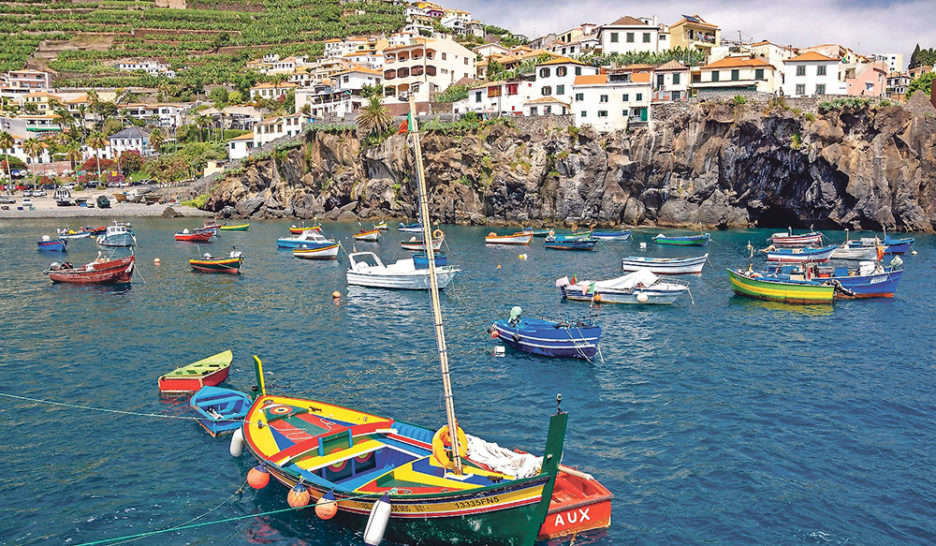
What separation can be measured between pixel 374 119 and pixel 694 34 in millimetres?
59279

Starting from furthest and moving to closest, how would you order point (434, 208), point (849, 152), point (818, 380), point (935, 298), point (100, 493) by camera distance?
point (434, 208), point (849, 152), point (935, 298), point (818, 380), point (100, 493)

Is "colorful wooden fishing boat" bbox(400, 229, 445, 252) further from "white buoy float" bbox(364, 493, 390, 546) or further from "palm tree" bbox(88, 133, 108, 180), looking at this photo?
"palm tree" bbox(88, 133, 108, 180)

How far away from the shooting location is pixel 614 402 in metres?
26.3

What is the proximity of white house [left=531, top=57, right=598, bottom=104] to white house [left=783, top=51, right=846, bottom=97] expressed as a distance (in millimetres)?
28250

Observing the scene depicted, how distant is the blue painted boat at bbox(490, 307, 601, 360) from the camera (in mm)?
31469

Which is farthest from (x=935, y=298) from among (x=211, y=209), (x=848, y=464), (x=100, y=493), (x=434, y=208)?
(x=211, y=209)

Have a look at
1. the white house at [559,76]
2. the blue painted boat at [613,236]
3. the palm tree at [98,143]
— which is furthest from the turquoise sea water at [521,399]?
the palm tree at [98,143]

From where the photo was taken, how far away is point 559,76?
315 feet

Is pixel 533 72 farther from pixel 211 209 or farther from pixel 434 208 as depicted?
pixel 211 209

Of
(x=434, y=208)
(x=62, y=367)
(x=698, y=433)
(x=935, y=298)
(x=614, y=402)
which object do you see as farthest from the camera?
(x=434, y=208)

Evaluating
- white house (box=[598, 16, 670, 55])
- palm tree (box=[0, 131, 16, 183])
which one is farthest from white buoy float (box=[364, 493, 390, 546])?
palm tree (box=[0, 131, 16, 183])

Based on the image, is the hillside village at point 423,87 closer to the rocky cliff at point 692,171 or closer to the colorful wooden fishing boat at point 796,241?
the rocky cliff at point 692,171

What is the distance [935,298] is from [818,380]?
82.4ft

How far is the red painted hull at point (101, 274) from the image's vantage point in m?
50.6
